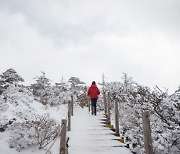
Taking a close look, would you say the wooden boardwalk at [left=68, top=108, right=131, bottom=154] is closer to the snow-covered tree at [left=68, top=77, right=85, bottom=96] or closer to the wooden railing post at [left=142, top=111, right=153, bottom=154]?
the wooden railing post at [left=142, top=111, right=153, bottom=154]

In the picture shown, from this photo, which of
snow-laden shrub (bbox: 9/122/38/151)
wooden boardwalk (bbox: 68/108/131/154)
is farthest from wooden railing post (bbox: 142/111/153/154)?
snow-laden shrub (bbox: 9/122/38/151)

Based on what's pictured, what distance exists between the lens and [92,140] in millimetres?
8312

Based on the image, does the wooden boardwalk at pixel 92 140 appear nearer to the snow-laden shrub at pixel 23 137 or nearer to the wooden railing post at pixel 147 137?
the snow-laden shrub at pixel 23 137

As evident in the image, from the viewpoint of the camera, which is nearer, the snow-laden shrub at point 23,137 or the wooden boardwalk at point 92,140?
the wooden boardwalk at point 92,140

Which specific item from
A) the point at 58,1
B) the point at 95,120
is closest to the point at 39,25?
the point at 58,1

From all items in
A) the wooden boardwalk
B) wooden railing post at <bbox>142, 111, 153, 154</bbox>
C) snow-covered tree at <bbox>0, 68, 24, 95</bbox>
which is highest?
snow-covered tree at <bbox>0, 68, 24, 95</bbox>

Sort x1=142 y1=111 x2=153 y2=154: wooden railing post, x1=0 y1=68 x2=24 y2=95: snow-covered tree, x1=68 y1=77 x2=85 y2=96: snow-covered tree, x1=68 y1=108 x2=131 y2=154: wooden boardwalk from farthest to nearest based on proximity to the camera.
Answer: x1=68 y1=77 x2=85 y2=96: snow-covered tree → x1=0 y1=68 x2=24 y2=95: snow-covered tree → x1=68 y1=108 x2=131 y2=154: wooden boardwalk → x1=142 y1=111 x2=153 y2=154: wooden railing post

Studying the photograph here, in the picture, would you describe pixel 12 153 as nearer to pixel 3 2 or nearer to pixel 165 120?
pixel 165 120

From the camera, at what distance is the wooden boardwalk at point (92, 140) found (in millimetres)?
7301

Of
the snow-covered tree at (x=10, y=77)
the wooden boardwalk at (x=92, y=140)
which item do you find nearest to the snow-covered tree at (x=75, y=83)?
the snow-covered tree at (x=10, y=77)

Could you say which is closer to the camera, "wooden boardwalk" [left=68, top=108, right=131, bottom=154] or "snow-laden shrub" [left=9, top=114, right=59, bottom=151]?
"wooden boardwalk" [left=68, top=108, right=131, bottom=154]

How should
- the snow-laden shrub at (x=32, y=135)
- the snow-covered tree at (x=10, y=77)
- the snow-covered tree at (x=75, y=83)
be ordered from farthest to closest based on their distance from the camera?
the snow-covered tree at (x=75, y=83), the snow-covered tree at (x=10, y=77), the snow-laden shrub at (x=32, y=135)

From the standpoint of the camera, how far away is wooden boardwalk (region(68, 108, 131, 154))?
730 centimetres

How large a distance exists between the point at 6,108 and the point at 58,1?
5551 mm
